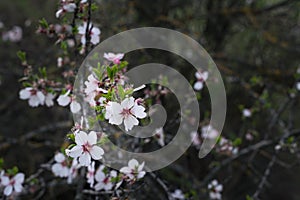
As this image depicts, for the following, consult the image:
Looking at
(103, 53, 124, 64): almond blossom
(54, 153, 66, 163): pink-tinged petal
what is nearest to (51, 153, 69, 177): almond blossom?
(54, 153, 66, 163): pink-tinged petal

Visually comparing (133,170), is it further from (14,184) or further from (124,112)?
(14,184)

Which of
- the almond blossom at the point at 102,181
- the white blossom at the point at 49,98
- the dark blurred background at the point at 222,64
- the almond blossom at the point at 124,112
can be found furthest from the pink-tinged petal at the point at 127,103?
the dark blurred background at the point at 222,64

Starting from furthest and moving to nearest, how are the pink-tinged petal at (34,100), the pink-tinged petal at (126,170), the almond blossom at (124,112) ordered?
the pink-tinged petal at (34,100) → the pink-tinged petal at (126,170) → the almond blossom at (124,112)

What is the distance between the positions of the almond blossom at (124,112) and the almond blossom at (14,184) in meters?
0.92

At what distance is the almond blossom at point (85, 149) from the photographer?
3.74 feet

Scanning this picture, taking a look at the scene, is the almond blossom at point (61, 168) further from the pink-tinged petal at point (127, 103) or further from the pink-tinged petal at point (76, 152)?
the pink-tinged petal at point (127, 103)

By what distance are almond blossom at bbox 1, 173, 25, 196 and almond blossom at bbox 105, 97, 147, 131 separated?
3.03 ft

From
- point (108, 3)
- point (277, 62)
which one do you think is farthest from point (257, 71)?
point (108, 3)

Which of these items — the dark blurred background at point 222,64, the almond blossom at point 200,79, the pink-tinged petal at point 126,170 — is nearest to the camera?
the pink-tinged petal at point 126,170

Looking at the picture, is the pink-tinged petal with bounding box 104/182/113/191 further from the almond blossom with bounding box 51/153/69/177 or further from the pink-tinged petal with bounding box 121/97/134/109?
the pink-tinged petal with bounding box 121/97/134/109

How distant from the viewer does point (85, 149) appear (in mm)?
1176

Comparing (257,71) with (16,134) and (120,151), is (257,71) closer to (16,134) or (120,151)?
(120,151)

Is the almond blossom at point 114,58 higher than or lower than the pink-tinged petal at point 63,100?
higher

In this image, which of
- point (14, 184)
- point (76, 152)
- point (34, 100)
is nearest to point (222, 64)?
point (34, 100)
